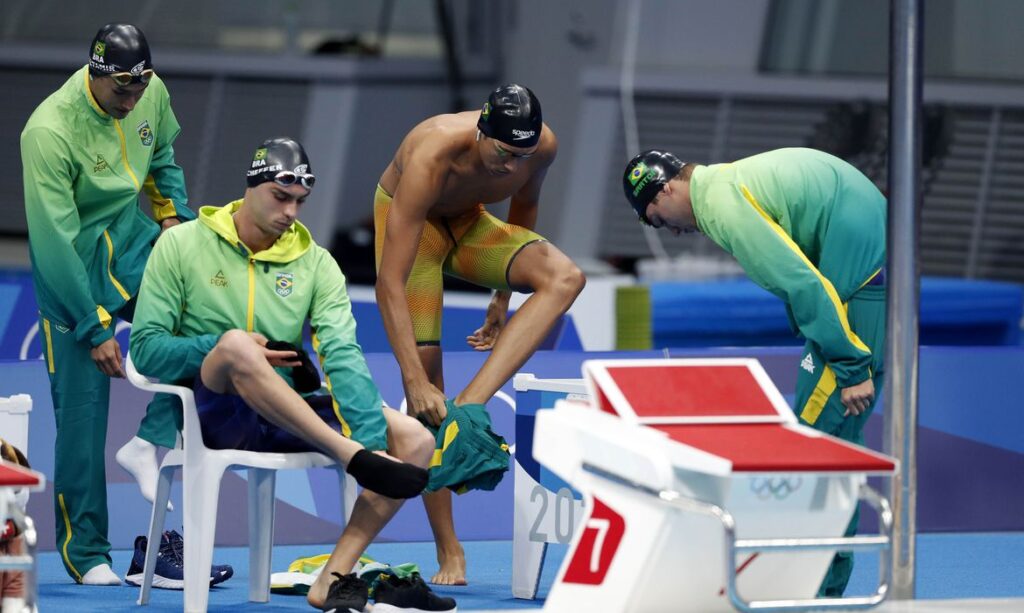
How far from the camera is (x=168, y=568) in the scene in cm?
477

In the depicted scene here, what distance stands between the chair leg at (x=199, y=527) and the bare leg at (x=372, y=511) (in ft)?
0.93

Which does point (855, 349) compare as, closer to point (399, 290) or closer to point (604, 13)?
point (399, 290)

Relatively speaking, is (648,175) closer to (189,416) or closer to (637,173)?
(637,173)

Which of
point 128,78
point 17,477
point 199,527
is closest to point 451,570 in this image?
point 199,527

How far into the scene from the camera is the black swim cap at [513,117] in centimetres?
445

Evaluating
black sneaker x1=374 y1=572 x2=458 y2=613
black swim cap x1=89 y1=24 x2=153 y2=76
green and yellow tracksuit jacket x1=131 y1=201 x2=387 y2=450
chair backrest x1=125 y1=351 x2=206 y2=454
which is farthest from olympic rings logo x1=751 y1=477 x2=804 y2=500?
black swim cap x1=89 y1=24 x2=153 y2=76

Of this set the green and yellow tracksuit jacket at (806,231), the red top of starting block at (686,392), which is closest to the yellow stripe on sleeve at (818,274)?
the green and yellow tracksuit jacket at (806,231)

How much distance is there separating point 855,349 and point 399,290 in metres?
1.33

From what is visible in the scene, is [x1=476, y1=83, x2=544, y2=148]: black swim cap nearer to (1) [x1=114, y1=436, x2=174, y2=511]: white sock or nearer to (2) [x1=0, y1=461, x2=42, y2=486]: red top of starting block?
(1) [x1=114, y1=436, x2=174, y2=511]: white sock

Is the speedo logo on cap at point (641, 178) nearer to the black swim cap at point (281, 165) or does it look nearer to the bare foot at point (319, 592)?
the black swim cap at point (281, 165)

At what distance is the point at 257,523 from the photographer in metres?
4.42

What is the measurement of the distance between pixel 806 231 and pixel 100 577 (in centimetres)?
233

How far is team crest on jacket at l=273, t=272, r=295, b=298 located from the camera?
423 centimetres

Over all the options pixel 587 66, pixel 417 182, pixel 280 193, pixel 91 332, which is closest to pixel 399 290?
pixel 417 182
